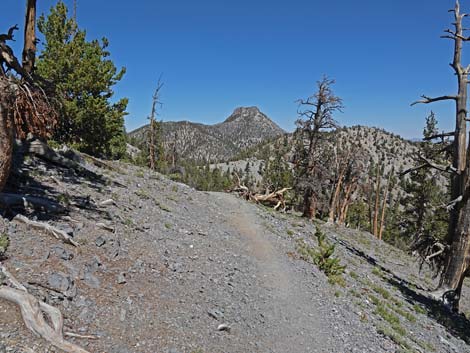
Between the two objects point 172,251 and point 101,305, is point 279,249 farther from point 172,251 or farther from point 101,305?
point 101,305

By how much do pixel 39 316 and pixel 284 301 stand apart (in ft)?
20.5

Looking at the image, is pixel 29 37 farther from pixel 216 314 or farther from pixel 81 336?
pixel 216 314

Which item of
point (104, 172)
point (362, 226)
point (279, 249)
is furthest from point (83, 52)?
point (362, 226)

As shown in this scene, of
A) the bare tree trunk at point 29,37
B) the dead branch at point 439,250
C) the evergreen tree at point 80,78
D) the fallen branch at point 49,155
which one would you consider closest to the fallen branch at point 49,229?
the bare tree trunk at point 29,37

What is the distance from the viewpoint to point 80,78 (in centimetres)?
2158

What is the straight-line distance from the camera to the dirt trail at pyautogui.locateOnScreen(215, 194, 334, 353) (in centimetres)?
716

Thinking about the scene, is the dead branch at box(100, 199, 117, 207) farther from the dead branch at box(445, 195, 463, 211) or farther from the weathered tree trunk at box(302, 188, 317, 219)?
the weathered tree trunk at box(302, 188, 317, 219)

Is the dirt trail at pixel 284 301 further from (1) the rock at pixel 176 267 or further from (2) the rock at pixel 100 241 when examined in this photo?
(2) the rock at pixel 100 241

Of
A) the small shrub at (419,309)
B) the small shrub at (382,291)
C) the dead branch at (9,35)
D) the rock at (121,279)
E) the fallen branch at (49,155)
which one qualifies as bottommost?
the small shrub at (419,309)

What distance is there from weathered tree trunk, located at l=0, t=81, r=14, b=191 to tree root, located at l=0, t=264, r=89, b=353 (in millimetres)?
2420

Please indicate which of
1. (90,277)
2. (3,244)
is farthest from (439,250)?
(3,244)

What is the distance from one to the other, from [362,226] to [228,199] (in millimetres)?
55093

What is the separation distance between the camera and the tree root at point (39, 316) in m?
4.06

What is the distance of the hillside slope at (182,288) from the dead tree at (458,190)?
4.10ft
